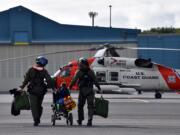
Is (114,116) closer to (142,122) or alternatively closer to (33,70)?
(142,122)

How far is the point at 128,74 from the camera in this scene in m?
41.6

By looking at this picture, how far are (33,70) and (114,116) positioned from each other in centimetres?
538

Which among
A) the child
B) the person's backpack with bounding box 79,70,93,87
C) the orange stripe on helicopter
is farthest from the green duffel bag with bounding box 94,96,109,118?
the orange stripe on helicopter

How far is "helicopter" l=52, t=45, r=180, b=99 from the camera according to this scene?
4101 centimetres

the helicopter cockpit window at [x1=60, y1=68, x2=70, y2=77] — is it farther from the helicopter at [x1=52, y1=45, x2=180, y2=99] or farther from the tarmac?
the tarmac

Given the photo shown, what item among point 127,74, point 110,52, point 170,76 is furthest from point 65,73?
point 170,76

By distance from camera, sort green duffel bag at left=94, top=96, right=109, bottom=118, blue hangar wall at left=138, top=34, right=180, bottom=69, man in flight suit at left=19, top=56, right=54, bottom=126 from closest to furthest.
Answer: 1. man in flight suit at left=19, top=56, right=54, bottom=126
2. green duffel bag at left=94, top=96, right=109, bottom=118
3. blue hangar wall at left=138, top=34, right=180, bottom=69

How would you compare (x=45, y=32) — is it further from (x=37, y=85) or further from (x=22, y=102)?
(x=37, y=85)

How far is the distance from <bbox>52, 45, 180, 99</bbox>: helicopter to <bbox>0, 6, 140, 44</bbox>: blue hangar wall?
18.9 m

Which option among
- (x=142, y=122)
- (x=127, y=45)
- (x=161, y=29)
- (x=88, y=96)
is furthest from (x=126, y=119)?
(x=161, y=29)

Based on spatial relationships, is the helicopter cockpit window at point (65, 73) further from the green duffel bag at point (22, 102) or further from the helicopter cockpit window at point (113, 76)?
the green duffel bag at point (22, 102)

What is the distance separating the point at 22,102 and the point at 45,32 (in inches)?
1654

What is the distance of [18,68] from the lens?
61.0m

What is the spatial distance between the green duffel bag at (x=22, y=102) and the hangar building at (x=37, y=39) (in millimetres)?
39883
